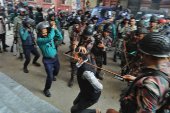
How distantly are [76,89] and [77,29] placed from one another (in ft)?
6.61

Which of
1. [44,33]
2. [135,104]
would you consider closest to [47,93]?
[44,33]

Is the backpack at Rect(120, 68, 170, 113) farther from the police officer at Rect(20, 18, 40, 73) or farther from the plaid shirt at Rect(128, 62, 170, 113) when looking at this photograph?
the police officer at Rect(20, 18, 40, 73)

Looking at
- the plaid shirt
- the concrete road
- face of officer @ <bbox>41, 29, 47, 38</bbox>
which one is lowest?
the concrete road

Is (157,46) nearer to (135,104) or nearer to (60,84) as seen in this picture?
(135,104)

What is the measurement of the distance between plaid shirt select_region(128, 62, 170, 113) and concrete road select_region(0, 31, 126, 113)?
2159 millimetres

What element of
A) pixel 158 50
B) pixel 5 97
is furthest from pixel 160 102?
pixel 5 97

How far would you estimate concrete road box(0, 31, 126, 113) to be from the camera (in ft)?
10.4

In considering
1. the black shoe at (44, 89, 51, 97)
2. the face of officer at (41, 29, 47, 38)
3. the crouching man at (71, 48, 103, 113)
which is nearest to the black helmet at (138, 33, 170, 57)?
the crouching man at (71, 48, 103, 113)

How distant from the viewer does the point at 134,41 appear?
3.62 m

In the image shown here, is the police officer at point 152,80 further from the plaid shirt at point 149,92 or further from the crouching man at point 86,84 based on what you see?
the crouching man at point 86,84

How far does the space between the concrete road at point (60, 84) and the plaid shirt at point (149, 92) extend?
216cm

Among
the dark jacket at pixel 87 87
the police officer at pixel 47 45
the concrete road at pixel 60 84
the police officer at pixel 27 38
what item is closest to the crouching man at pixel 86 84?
the dark jacket at pixel 87 87

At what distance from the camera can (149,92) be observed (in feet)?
3.23

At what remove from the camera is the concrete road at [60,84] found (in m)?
3.17
